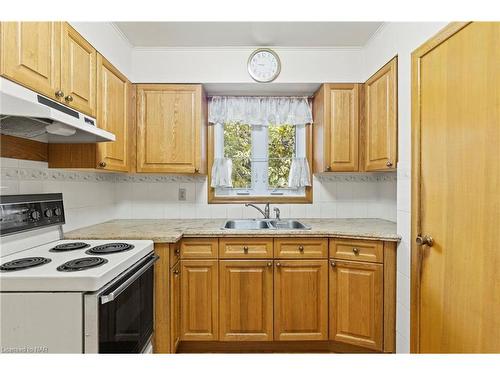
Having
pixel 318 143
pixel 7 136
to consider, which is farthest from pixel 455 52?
pixel 7 136

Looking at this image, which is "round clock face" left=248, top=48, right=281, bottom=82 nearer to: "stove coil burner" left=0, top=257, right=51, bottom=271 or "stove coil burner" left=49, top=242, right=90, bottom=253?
"stove coil burner" left=49, top=242, right=90, bottom=253

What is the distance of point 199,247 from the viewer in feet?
6.55

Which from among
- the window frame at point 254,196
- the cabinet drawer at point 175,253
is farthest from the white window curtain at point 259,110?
the cabinet drawer at point 175,253

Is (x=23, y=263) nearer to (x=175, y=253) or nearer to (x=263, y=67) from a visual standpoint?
(x=175, y=253)

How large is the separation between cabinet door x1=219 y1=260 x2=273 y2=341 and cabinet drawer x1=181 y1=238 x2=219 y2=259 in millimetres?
115

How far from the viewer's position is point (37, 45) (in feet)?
4.17

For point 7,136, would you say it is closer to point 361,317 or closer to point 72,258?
point 72,258

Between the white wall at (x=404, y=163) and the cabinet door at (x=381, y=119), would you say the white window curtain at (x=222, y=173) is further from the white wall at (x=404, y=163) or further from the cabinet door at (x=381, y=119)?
the white wall at (x=404, y=163)

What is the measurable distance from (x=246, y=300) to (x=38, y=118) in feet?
5.30

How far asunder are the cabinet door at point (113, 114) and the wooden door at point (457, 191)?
1.92 m

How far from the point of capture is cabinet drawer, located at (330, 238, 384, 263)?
1870 mm

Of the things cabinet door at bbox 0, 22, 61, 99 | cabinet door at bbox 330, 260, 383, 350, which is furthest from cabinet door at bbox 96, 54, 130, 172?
cabinet door at bbox 330, 260, 383, 350

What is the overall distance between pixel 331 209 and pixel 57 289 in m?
2.22

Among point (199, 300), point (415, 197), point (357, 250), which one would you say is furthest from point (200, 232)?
point (415, 197)
